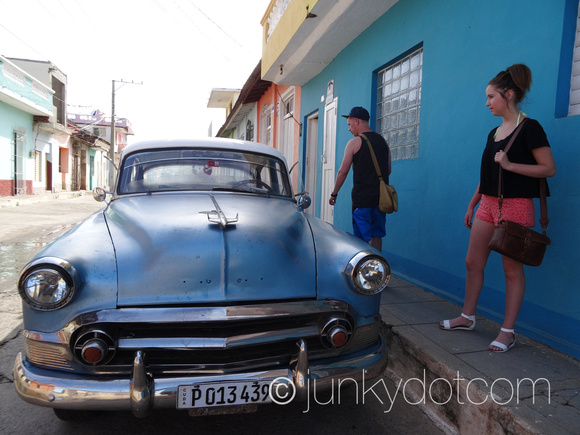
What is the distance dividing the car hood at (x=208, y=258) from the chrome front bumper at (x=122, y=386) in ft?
0.87

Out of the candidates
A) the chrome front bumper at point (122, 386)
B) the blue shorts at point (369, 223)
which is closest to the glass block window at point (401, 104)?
the blue shorts at point (369, 223)

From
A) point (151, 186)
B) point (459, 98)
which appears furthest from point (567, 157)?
point (151, 186)

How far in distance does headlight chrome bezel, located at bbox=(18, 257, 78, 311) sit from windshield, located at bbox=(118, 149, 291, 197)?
1.19 metres

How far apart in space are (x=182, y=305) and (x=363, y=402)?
1.29 metres

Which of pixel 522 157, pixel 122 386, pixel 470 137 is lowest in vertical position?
pixel 122 386

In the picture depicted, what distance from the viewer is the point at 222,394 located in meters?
1.71

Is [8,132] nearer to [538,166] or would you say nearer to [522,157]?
[522,157]

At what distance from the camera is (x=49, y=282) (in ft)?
5.69

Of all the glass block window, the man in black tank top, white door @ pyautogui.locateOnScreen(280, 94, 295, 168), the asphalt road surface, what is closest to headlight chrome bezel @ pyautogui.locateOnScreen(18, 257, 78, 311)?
the asphalt road surface

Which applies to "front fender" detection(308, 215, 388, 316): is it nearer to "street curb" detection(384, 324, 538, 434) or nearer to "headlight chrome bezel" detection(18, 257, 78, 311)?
"street curb" detection(384, 324, 538, 434)

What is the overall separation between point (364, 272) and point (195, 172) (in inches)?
60.3

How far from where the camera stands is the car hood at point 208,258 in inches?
70.8

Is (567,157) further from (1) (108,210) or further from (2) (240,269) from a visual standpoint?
(1) (108,210)

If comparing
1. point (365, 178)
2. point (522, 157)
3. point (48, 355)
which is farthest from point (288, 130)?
point (48, 355)
